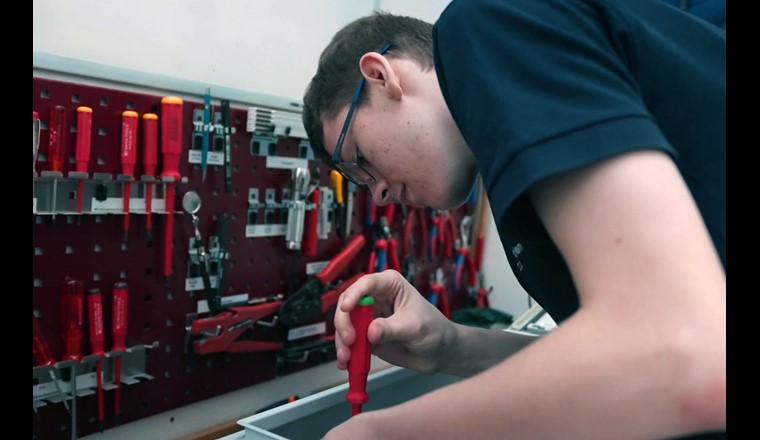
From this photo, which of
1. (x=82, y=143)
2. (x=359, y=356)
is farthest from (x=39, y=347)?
(x=359, y=356)

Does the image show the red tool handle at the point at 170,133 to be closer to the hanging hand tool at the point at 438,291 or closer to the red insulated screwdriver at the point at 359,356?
the red insulated screwdriver at the point at 359,356

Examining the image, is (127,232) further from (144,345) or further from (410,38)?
(410,38)

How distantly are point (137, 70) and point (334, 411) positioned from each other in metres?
0.75

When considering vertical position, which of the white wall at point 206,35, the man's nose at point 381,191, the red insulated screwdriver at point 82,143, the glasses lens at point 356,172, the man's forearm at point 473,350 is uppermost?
the white wall at point 206,35

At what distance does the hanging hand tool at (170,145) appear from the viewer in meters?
1.16

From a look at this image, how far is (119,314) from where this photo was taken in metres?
1.14

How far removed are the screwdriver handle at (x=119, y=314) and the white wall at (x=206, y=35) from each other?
0.43 m

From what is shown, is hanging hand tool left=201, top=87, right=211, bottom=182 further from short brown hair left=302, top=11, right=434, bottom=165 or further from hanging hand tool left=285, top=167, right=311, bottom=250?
short brown hair left=302, top=11, right=434, bottom=165

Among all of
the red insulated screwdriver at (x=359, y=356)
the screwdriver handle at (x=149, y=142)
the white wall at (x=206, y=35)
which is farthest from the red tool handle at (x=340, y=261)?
the red insulated screwdriver at (x=359, y=356)

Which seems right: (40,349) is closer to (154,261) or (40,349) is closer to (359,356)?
(154,261)

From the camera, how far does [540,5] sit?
17.3 inches

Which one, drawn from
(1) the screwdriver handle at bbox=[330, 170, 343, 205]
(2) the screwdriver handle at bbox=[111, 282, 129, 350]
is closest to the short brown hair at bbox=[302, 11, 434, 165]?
(2) the screwdriver handle at bbox=[111, 282, 129, 350]

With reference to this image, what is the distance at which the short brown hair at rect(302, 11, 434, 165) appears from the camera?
2.25ft

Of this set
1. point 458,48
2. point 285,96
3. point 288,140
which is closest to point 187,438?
point 288,140
